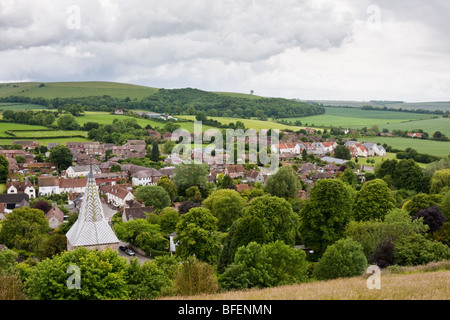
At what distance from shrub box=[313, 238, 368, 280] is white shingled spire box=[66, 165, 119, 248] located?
13.5m

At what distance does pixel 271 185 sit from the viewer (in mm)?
50500

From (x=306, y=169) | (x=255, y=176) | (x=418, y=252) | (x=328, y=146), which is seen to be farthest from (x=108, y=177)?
(x=328, y=146)

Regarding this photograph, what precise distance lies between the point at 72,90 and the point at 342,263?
175m

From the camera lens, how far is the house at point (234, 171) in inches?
2736

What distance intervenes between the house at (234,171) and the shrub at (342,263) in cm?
4639

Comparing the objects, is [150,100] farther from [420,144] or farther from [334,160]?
[420,144]

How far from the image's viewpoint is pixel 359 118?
168 metres

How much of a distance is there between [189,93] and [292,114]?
53.0 meters

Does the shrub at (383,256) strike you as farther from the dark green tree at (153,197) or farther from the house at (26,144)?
the house at (26,144)

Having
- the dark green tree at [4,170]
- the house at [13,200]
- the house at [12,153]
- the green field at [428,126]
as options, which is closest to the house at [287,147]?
the green field at [428,126]

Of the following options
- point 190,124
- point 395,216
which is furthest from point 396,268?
point 190,124

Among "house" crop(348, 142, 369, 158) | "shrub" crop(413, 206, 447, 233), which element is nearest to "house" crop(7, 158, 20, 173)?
"shrub" crop(413, 206, 447, 233)

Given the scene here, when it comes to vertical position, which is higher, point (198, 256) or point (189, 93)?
point (189, 93)
